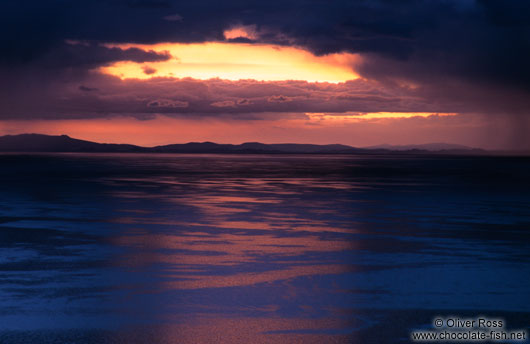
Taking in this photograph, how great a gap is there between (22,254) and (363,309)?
27.3ft

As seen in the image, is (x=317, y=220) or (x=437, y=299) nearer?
(x=437, y=299)

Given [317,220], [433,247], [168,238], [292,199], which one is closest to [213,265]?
[168,238]

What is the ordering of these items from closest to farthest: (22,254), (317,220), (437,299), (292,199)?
(437,299)
(22,254)
(317,220)
(292,199)

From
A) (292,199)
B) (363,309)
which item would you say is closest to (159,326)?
(363,309)

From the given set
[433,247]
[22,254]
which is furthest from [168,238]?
[433,247]

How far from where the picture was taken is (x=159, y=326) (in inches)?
323

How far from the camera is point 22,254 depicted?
13.7 m

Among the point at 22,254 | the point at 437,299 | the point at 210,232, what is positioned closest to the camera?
the point at 437,299

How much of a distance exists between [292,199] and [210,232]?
11.7 meters

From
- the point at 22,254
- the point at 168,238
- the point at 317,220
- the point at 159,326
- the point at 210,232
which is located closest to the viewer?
the point at 159,326

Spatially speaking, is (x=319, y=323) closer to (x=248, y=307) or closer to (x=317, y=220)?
(x=248, y=307)

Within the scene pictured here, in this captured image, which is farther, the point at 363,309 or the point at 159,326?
the point at 363,309

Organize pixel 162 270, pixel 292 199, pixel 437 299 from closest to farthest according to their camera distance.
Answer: pixel 437 299 → pixel 162 270 → pixel 292 199

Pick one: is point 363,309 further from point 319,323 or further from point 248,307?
point 248,307
